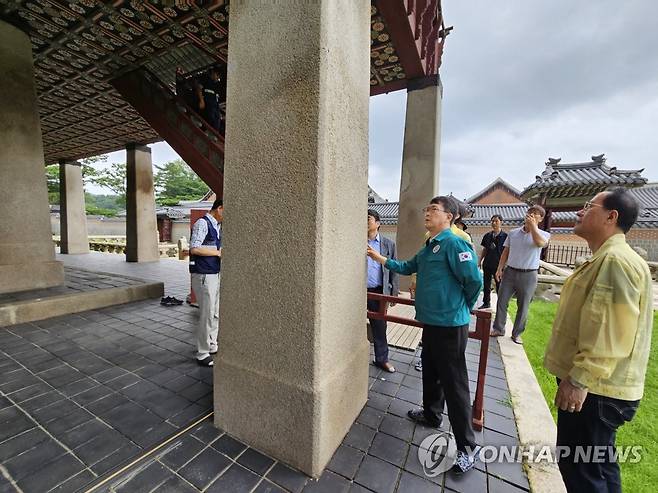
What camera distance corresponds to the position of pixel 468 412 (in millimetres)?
2002

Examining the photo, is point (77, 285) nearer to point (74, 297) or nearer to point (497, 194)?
point (74, 297)

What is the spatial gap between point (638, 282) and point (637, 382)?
49 cm

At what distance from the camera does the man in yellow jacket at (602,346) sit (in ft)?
4.44

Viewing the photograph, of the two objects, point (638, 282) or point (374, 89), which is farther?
point (374, 89)

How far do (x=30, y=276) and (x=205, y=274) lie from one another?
4575mm

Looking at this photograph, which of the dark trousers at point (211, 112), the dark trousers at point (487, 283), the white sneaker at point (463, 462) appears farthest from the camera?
the dark trousers at point (211, 112)

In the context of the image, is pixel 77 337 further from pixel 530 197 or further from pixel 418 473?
pixel 530 197

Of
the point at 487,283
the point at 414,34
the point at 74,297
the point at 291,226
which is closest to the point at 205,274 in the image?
the point at 291,226

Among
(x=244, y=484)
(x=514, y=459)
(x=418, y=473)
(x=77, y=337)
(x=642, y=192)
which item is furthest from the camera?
(x=642, y=192)

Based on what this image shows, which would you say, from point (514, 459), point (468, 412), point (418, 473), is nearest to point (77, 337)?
point (418, 473)

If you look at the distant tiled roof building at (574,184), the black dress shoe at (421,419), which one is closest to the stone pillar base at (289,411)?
the black dress shoe at (421,419)

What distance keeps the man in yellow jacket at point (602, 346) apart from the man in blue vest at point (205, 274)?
310 centimetres

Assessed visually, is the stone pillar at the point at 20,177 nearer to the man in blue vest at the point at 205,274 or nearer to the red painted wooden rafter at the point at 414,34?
the man in blue vest at the point at 205,274

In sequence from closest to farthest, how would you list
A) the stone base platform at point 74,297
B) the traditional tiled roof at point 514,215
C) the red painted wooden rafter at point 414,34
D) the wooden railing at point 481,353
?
the wooden railing at point 481,353 < the stone base platform at point 74,297 < the red painted wooden rafter at point 414,34 < the traditional tiled roof at point 514,215
